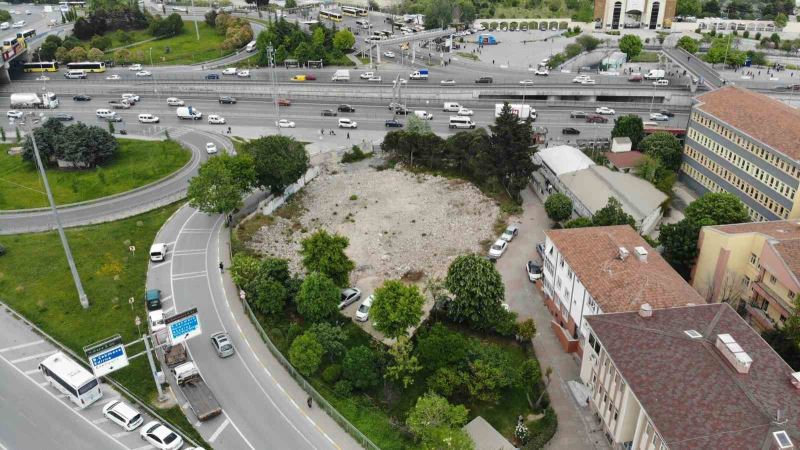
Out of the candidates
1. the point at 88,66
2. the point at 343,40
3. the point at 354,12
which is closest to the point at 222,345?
the point at 343,40

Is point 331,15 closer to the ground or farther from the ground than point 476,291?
farther from the ground

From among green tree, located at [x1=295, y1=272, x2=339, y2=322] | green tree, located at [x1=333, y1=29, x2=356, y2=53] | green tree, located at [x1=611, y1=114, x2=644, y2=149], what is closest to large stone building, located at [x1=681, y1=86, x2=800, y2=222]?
green tree, located at [x1=611, y1=114, x2=644, y2=149]

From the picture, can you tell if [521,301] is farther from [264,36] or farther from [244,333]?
[264,36]

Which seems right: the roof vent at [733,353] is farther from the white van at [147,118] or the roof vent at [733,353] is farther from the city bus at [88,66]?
the city bus at [88,66]

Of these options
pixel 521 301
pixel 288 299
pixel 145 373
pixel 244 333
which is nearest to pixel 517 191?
pixel 521 301

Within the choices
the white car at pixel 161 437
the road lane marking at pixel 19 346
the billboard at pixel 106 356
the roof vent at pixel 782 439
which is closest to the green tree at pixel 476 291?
the roof vent at pixel 782 439

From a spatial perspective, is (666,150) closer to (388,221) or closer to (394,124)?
(388,221)
